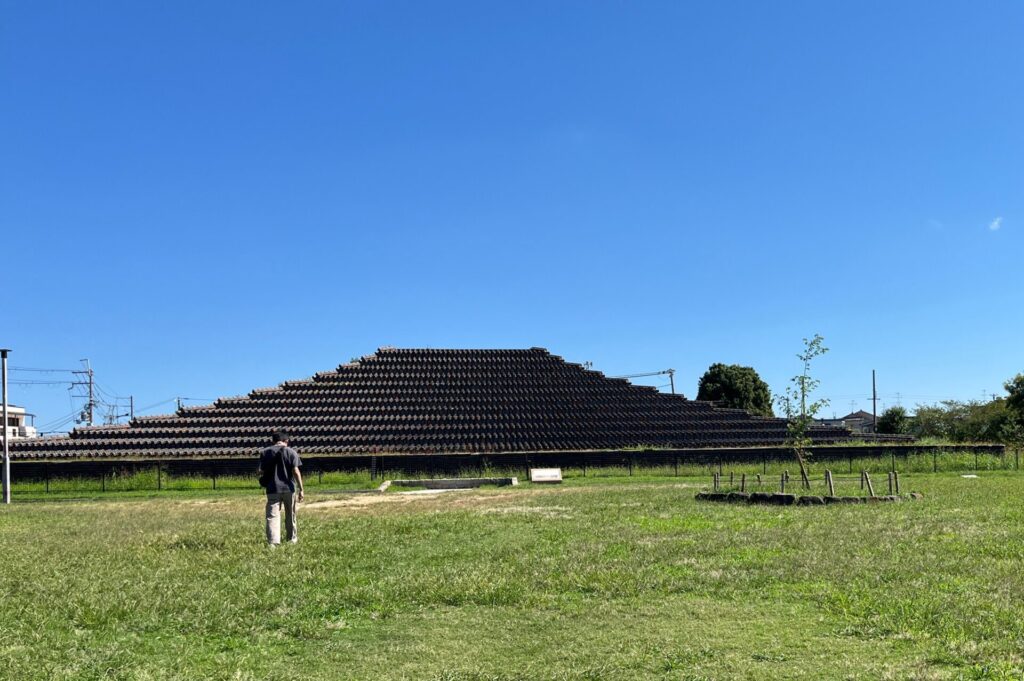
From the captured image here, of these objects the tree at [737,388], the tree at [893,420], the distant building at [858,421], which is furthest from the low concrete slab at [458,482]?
the distant building at [858,421]

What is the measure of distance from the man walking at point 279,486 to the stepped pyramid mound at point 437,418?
30.7 meters

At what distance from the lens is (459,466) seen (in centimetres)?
3838

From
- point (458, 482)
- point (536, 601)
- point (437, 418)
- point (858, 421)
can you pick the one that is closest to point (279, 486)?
point (536, 601)

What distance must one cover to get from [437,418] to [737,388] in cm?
5184

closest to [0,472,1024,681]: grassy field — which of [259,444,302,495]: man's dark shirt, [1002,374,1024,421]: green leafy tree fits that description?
[259,444,302,495]: man's dark shirt

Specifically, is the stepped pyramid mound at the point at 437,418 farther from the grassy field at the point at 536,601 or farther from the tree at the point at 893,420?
the tree at the point at 893,420

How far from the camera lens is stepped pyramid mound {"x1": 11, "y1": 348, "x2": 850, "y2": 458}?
47250 millimetres

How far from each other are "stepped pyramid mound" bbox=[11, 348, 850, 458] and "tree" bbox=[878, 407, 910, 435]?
155 ft

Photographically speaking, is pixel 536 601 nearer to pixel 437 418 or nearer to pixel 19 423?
pixel 437 418

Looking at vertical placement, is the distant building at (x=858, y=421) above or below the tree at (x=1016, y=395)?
below

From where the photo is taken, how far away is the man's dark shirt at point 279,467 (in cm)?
1271

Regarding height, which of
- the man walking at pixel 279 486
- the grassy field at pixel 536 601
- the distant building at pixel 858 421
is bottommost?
the distant building at pixel 858 421

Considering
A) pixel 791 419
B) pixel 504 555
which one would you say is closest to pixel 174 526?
pixel 504 555

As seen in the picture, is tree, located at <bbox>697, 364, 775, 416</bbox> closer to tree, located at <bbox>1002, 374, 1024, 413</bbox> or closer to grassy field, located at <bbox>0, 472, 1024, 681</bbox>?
tree, located at <bbox>1002, 374, 1024, 413</bbox>
